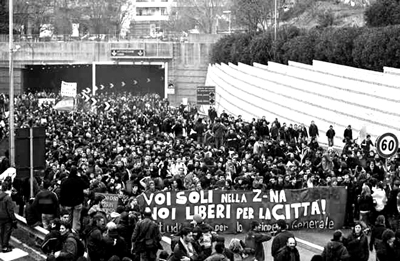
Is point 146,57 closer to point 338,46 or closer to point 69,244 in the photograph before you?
point 338,46

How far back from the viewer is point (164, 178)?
22.2 m

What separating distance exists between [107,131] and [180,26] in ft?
269

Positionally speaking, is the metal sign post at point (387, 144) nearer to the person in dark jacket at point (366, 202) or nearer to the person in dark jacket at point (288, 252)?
the person in dark jacket at point (366, 202)

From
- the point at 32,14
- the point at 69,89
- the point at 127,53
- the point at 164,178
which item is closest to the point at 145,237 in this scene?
the point at 164,178

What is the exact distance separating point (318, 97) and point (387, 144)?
20.6 metres

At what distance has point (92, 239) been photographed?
14.6 metres

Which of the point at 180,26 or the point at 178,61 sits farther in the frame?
the point at 180,26

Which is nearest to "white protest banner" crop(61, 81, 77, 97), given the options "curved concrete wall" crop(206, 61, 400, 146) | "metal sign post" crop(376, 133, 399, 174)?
"curved concrete wall" crop(206, 61, 400, 146)

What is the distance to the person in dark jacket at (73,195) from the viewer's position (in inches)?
731

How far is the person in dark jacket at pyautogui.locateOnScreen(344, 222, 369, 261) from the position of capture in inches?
587

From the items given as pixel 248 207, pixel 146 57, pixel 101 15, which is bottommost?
pixel 248 207

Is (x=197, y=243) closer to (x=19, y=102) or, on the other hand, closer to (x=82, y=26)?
(x=19, y=102)

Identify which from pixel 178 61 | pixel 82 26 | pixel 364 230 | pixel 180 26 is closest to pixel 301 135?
pixel 364 230

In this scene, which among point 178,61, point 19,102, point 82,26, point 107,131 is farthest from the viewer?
point 82,26
